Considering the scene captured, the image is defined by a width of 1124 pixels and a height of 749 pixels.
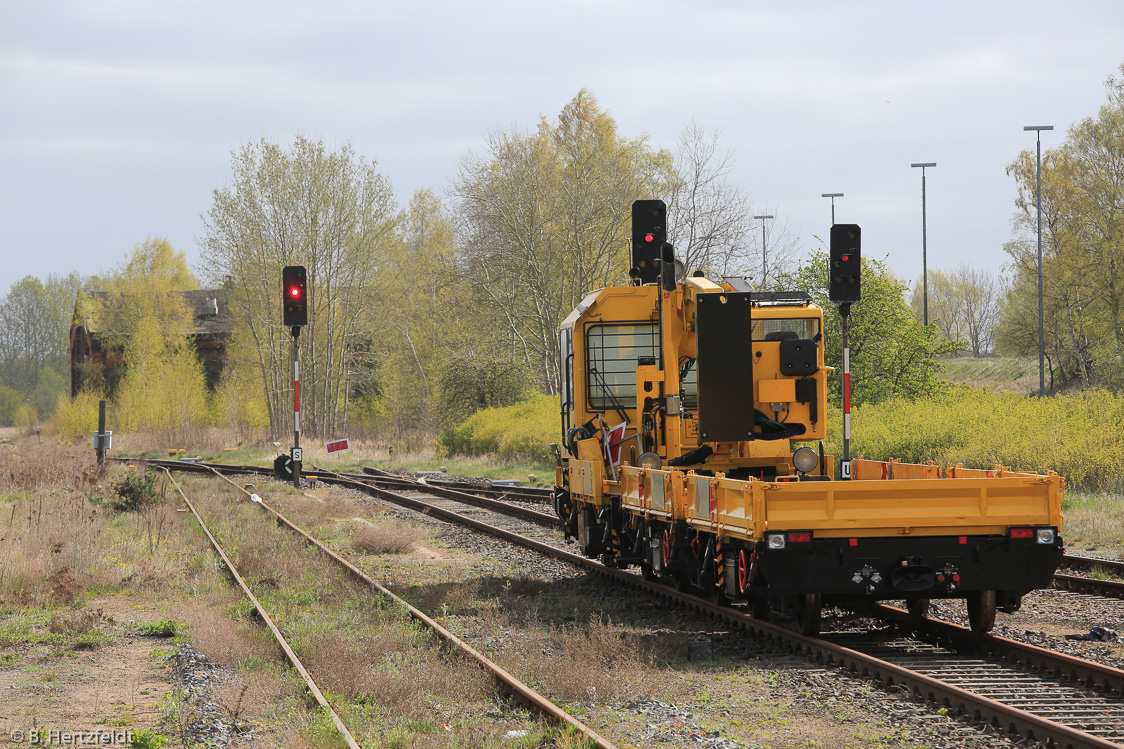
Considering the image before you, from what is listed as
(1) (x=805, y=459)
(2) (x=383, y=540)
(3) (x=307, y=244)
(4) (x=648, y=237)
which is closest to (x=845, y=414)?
(1) (x=805, y=459)

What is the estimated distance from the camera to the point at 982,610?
8742 millimetres

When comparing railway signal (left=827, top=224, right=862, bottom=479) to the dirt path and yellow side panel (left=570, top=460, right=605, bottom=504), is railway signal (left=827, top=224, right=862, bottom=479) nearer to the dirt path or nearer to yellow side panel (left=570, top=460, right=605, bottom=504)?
yellow side panel (left=570, top=460, right=605, bottom=504)

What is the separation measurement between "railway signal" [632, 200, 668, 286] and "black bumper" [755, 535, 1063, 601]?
4718 millimetres

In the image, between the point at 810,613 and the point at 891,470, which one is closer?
the point at 810,613

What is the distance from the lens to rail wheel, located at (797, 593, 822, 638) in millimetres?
8758

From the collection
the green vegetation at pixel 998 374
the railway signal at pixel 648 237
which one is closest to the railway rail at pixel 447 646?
the railway signal at pixel 648 237

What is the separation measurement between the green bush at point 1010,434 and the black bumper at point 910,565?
10411 mm

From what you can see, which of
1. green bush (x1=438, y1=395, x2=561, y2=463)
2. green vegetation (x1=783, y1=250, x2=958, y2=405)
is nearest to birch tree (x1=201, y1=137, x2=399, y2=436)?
green bush (x1=438, y1=395, x2=561, y2=463)

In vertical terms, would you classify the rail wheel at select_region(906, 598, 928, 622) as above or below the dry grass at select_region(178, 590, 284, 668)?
above

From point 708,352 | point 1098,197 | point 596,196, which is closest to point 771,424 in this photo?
point 708,352

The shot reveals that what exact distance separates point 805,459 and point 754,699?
13.0ft

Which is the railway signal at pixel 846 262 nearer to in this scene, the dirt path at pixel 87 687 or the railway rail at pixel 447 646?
the railway rail at pixel 447 646

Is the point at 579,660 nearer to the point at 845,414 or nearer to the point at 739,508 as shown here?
the point at 739,508

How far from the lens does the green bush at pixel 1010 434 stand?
63.2 ft
